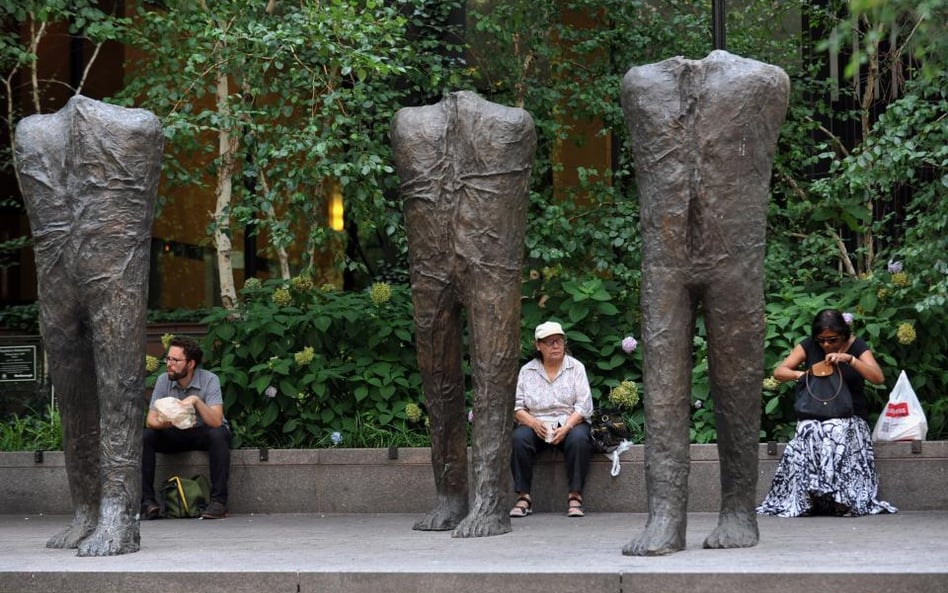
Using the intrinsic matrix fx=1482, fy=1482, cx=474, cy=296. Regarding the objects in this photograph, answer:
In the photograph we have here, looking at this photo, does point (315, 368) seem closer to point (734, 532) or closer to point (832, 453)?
point (832, 453)

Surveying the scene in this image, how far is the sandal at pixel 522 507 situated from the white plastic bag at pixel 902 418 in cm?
212

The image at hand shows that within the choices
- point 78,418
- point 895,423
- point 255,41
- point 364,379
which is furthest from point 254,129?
point 895,423

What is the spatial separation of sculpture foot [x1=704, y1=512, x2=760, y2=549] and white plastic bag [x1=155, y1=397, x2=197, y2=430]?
385 centimetres

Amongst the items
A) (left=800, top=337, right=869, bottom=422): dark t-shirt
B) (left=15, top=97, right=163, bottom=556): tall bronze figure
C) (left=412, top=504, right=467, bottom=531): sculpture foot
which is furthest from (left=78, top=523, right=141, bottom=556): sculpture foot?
(left=800, top=337, right=869, bottom=422): dark t-shirt

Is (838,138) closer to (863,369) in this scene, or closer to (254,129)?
(863,369)

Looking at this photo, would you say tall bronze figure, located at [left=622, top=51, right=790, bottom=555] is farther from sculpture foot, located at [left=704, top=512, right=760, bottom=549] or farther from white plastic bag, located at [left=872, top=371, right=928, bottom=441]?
white plastic bag, located at [left=872, top=371, right=928, bottom=441]

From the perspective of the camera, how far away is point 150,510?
9297mm

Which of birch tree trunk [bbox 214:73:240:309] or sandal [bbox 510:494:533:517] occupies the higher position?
birch tree trunk [bbox 214:73:240:309]

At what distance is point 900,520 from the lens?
8.09 m

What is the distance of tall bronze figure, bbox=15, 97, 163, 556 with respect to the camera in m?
7.26

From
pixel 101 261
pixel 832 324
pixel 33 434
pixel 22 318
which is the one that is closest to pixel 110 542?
pixel 101 261

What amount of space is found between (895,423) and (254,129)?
460 cm

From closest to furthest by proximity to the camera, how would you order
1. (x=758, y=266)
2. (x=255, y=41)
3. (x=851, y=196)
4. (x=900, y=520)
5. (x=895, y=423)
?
1. (x=758, y=266)
2. (x=900, y=520)
3. (x=895, y=423)
4. (x=255, y=41)
5. (x=851, y=196)

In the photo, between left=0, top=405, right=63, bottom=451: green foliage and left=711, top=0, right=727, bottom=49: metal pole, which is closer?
left=711, top=0, right=727, bottom=49: metal pole
